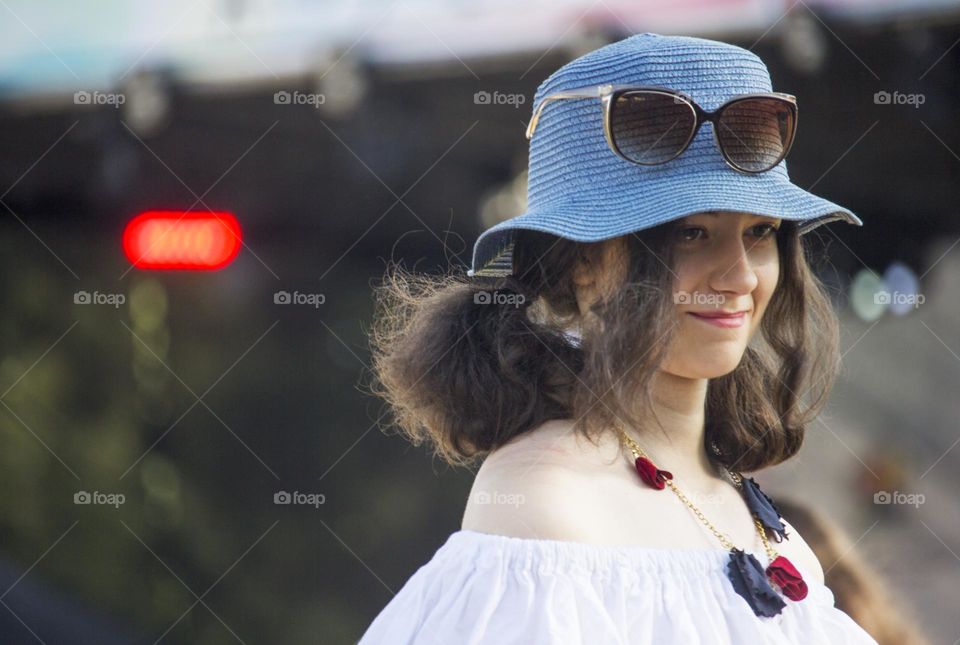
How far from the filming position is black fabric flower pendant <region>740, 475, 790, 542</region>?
1.57 meters

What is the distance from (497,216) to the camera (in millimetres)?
2826

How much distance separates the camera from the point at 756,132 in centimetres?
146

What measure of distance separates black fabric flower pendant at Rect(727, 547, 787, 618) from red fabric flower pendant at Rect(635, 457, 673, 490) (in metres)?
0.12

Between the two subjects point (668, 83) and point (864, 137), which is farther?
point (864, 137)

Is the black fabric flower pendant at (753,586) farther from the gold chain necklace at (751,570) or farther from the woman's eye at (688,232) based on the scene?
the woman's eye at (688,232)

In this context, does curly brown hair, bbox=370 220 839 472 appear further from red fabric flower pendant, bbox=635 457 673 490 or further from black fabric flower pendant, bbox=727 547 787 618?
black fabric flower pendant, bbox=727 547 787 618

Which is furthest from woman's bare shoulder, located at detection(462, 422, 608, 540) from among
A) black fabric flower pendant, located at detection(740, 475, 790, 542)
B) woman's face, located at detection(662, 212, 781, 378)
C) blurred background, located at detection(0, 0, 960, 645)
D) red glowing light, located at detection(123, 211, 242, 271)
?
red glowing light, located at detection(123, 211, 242, 271)

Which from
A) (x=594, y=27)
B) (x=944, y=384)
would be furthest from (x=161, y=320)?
(x=944, y=384)

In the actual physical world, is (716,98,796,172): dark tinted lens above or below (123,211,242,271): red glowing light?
above

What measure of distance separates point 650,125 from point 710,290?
0.22 metres

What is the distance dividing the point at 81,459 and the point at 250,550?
1.84 ft

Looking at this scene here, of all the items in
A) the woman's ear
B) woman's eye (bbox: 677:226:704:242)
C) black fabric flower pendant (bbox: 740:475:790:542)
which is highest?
woman's eye (bbox: 677:226:704:242)

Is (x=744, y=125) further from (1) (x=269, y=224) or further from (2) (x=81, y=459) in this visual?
(2) (x=81, y=459)

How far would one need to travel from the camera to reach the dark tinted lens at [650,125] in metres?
1.40
